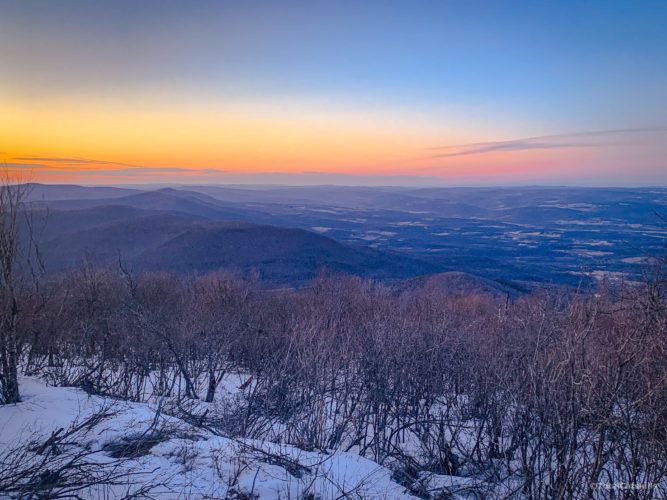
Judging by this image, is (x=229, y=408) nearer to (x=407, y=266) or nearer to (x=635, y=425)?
(x=635, y=425)

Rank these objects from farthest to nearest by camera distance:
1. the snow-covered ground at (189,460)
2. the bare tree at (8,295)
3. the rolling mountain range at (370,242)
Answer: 1. the rolling mountain range at (370,242)
2. the bare tree at (8,295)
3. the snow-covered ground at (189,460)

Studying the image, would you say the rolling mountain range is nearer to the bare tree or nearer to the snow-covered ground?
Result: the snow-covered ground

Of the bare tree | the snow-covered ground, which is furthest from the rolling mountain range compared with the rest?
the bare tree

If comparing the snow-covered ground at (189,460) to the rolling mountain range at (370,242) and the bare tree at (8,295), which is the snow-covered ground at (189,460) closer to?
the bare tree at (8,295)

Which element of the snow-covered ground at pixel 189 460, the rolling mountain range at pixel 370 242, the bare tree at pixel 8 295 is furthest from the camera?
the rolling mountain range at pixel 370 242

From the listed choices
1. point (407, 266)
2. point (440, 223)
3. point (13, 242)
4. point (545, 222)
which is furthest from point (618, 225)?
point (13, 242)

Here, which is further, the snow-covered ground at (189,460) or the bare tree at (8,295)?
the bare tree at (8,295)

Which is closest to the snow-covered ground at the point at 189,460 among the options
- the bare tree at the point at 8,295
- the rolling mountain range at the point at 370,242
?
the bare tree at the point at 8,295

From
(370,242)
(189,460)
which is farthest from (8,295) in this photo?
(370,242)
